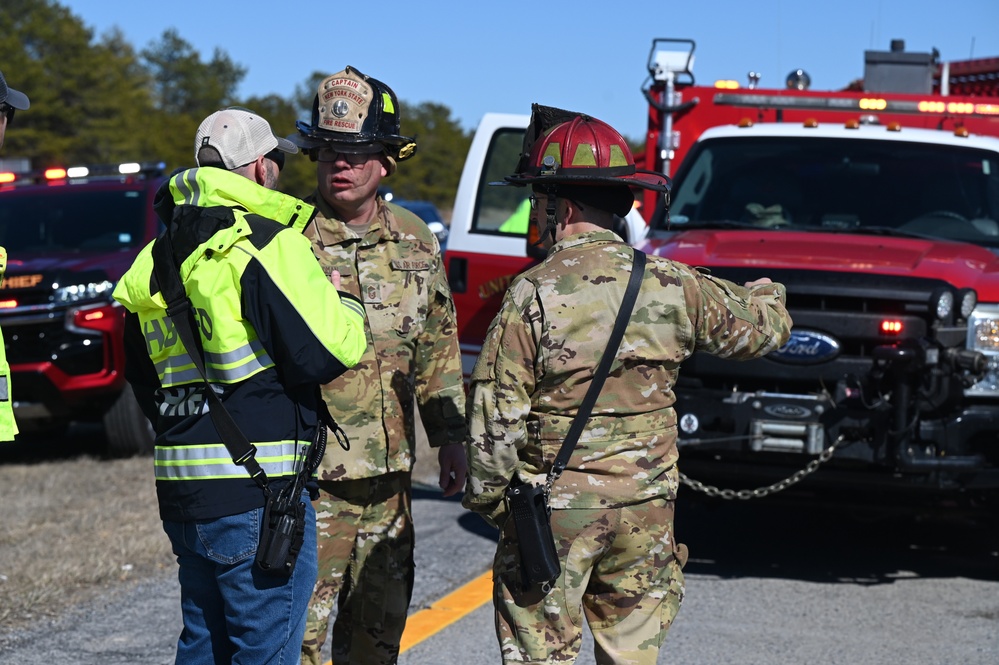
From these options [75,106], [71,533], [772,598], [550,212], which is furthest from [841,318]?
[75,106]

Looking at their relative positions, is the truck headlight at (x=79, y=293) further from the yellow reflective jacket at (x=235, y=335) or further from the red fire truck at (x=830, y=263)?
the yellow reflective jacket at (x=235, y=335)

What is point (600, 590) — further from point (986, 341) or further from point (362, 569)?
point (986, 341)

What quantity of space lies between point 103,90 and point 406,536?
56732mm

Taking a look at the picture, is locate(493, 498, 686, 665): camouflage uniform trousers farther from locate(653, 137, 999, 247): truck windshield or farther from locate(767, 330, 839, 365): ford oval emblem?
locate(653, 137, 999, 247): truck windshield

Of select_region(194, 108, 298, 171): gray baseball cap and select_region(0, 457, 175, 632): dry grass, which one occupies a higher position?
select_region(194, 108, 298, 171): gray baseball cap

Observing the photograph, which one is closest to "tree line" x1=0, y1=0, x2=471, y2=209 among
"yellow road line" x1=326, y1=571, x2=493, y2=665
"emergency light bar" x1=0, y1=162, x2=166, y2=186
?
"emergency light bar" x1=0, y1=162, x2=166, y2=186

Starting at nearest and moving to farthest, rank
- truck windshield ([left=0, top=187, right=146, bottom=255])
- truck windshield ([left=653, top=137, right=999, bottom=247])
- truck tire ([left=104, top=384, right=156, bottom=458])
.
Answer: truck windshield ([left=653, top=137, right=999, bottom=247]) → truck tire ([left=104, top=384, right=156, bottom=458]) → truck windshield ([left=0, top=187, right=146, bottom=255])

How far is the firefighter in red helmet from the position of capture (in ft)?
10.4

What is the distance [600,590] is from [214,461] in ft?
3.40

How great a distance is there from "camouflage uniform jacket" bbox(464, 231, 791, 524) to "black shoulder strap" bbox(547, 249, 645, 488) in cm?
2

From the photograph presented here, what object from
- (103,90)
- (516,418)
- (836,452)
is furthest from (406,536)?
(103,90)

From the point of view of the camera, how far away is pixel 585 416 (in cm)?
316

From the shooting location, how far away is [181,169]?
3.19 meters

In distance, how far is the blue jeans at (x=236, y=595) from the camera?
302 centimetres
